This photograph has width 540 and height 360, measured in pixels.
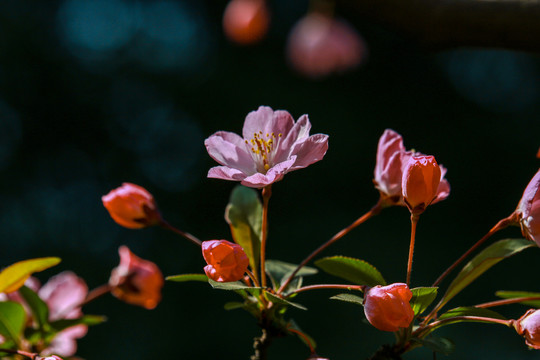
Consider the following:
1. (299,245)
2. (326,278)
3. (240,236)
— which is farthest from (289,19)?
(240,236)

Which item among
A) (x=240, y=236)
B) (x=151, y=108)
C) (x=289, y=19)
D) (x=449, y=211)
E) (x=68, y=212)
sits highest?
(x=289, y=19)

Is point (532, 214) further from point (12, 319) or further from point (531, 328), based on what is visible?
point (12, 319)

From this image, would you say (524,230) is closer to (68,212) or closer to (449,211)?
(449,211)

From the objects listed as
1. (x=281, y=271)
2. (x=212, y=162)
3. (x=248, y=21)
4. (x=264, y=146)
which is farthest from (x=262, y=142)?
(x=212, y=162)

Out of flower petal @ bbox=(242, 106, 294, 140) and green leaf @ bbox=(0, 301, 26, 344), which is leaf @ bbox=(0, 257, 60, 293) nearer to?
green leaf @ bbox=(0, 301, 26, 344)

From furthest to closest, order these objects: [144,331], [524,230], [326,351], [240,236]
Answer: [144,331] → [326,351] → [240,236] → [524,230]

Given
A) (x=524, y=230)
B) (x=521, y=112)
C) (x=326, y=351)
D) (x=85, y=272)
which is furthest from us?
(x=521, y=112)

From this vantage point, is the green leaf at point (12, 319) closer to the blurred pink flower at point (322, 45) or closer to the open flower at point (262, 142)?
the open flower at point (262, 142)

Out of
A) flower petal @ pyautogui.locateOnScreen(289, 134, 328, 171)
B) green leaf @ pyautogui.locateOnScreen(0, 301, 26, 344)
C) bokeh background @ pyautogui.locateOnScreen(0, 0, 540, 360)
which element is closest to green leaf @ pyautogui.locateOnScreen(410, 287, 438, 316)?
flower petal @ pyautogui.locateOnScreen(289, 134, 328, 171)
